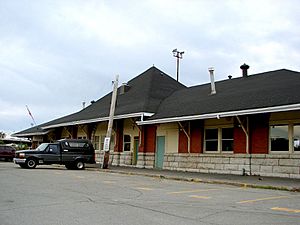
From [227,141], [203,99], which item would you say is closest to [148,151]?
[203,99]

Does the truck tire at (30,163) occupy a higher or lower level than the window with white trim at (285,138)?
lower

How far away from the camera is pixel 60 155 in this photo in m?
26.0

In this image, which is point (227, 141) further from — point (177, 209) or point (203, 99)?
point (177, 209)

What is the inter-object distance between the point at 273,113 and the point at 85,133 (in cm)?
2001

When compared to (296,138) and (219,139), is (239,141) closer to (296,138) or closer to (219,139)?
(219,139)

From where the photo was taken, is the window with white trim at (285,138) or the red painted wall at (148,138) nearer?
the window with white trim at (285,138)

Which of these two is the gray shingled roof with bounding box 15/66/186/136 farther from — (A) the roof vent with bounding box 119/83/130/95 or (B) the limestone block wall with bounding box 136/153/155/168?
(B) the limestone block wall with bounding box 136/153/155/168

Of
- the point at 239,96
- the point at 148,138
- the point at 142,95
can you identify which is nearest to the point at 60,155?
the point at 148,138

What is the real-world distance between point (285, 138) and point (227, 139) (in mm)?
3654

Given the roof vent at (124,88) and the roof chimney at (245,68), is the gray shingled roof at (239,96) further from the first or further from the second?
the roof vent at (124,88)

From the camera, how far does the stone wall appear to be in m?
18.5

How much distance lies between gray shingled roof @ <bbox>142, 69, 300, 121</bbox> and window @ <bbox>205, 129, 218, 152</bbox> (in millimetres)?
1397

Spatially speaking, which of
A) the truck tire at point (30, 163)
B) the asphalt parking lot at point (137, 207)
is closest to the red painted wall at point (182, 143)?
the truck tire at point (30, 163)

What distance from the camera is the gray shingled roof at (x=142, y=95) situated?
1133 inches
